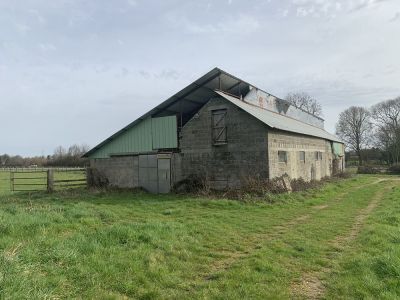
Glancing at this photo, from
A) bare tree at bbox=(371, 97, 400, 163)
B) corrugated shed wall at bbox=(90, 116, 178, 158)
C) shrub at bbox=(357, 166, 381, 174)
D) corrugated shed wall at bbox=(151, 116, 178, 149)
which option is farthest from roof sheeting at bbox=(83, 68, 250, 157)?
bare tree at bbox=(371, 97, 400, 163)

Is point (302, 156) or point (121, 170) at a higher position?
point (302, 156)

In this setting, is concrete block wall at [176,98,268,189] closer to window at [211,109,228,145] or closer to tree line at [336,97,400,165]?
window at [211,109,228,145]

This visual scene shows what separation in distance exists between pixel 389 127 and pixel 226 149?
176 ft

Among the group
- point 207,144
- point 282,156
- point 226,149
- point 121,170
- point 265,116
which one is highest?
point 265,116

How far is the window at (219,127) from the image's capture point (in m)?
19.5

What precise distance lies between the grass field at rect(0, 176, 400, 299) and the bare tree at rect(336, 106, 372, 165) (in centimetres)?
6028

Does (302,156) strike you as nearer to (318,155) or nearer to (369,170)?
(318,155)

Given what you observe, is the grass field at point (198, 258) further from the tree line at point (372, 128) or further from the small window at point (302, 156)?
the tree line at point (372, 128)

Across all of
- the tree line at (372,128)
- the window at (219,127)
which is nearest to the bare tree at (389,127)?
the tree line at (372,128)

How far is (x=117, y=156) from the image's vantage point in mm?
23250

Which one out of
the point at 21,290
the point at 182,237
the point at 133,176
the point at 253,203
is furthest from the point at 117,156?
the point at 21,290

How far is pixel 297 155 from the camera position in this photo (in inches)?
881

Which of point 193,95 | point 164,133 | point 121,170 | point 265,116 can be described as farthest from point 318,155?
point 121,170

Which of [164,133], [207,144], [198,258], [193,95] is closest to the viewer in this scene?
→ [198,258]
